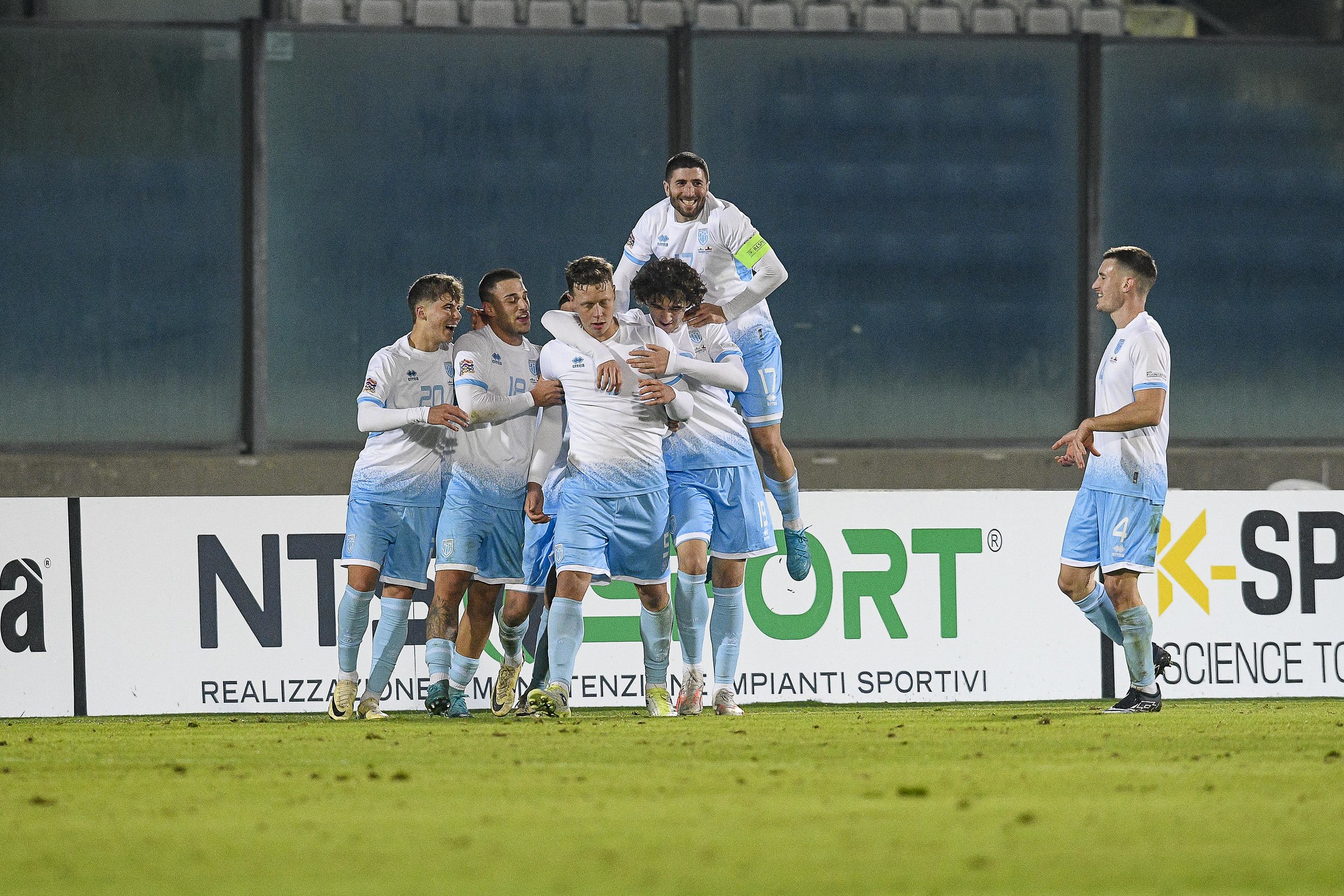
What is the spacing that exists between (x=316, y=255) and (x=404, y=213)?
0.64m

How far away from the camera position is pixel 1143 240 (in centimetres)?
1362

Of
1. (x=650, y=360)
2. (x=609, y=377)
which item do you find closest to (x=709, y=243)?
(x=650, y=360)

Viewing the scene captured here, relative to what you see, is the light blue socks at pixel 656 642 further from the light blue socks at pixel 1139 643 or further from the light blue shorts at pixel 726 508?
the light blue socks at pixel 1139 643

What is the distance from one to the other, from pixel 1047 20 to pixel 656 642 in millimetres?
6771

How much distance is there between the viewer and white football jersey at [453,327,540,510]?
30.0ft

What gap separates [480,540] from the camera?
9141 mm

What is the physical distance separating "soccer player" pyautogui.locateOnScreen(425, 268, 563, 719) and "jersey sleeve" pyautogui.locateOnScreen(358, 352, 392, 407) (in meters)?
0.33

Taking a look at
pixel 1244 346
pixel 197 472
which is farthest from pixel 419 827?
pixel 1244 346

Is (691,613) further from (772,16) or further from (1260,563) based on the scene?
(772,16)

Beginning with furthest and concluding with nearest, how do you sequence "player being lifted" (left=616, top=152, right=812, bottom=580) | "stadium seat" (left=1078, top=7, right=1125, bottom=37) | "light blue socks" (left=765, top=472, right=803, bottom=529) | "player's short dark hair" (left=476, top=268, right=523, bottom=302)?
"stadium seat" (left=1078, top=7, right=1125, bottom=37) → "light blue socks" (left=765, top=472, right=803, bottom=529) → "player being lifted" (left=616, top=152, right=812, bottom=580) → "player's short dark hair" (left=476, top=268, right=523, bottom=302)

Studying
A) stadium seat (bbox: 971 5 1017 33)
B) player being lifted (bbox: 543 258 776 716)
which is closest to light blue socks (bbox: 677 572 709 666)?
player being lifted (bbox: 543 258 776 716)

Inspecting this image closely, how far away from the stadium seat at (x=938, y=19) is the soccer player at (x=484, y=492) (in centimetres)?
544

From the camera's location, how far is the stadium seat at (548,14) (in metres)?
13.3

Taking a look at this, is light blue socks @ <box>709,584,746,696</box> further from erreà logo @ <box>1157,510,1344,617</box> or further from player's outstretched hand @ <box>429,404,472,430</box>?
erreà logo @ <box>1157,510,1344,617</box>
